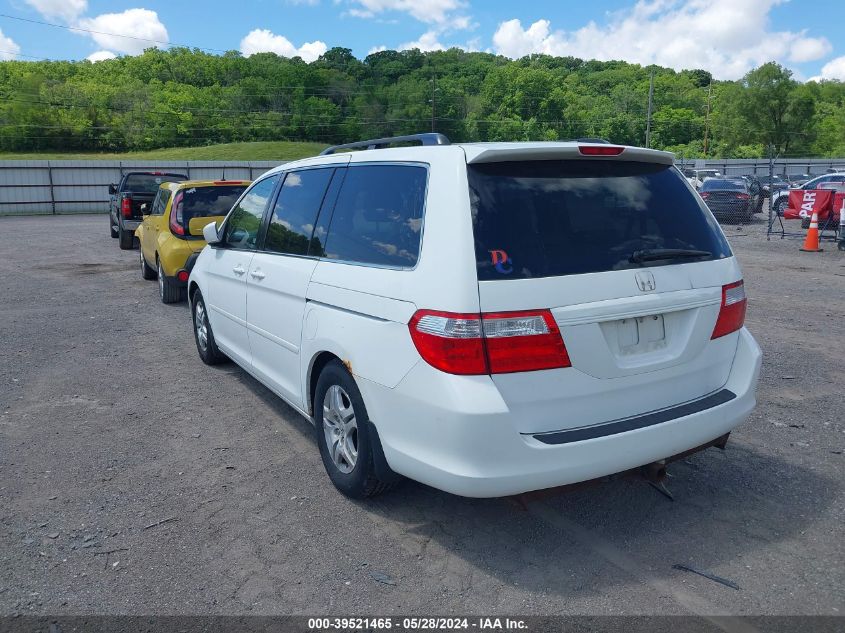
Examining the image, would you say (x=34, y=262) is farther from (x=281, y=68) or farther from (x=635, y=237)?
(x=281, y=68)

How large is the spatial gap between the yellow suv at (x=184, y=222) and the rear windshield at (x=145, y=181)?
7.74 metres

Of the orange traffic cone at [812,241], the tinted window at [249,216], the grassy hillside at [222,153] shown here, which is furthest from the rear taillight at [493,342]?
the grassy hillside at [222,153]

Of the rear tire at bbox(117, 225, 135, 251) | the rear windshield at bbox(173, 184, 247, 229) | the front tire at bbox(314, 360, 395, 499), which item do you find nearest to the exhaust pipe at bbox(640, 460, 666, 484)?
the front tire at bbox(314, 360, 395, 499)

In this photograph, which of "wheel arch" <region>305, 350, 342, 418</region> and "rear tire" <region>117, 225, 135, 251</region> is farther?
"rear tire" <region>117, 225, 135, 251</region>

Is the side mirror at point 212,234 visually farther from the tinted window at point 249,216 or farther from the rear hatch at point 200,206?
the rear hatch at point 200,206

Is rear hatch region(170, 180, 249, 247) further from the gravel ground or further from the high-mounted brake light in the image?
the high-mounted brake light

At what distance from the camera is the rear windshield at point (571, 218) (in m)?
3.03

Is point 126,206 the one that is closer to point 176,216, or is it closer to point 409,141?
point 176,216

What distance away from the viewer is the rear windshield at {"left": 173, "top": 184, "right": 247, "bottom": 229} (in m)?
9.66

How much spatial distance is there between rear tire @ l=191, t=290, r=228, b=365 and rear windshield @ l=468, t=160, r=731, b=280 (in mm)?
3875

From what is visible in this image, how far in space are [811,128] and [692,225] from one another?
328 ft

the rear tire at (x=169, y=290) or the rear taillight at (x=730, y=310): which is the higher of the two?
the rear taillight at (x=730, y=310)

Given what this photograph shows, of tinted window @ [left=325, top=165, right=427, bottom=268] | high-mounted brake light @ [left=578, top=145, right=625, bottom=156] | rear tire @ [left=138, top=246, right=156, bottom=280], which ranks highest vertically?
high-mounted brake light @ [left=578, top=145, right=625, bottom=156]

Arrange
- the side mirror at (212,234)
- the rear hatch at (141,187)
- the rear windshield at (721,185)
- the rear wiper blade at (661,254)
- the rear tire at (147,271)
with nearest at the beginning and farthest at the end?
the rear wiper blade at (661,254) < the side mirror at (212,234) < the rear tire at (147,271) < the rear hatch at (141,187) < the rear windshield at (721,185)
